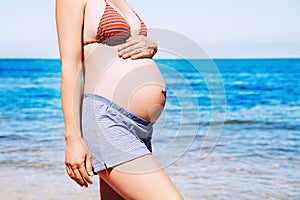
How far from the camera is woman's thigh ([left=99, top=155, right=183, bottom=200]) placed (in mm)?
2129

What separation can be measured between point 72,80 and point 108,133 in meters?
0.28

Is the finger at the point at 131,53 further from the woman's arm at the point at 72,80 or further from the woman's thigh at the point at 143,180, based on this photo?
the woman's thigh at the point at 143,180

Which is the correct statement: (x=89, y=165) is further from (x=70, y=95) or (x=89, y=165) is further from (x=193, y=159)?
(x=193, y=159)

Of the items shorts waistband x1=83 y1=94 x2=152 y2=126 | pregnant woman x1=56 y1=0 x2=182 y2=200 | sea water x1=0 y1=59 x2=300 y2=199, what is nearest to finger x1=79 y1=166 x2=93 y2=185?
pregnant woman x1=56 y1=0 x2=182 y2=200

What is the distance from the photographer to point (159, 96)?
247 cm

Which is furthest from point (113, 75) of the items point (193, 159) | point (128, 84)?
point (193, 159)

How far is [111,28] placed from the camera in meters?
2.27

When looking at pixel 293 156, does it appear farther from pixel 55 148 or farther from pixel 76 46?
pixel 76 46

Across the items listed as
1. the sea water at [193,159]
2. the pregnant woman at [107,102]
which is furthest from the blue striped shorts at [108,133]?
the sea water at [193,159]

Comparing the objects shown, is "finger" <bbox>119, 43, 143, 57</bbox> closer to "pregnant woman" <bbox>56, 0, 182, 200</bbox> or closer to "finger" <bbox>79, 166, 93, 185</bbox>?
"pregnant woman" <bbox>56, 0, 182, 200</bbox>

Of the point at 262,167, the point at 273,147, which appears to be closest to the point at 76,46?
the point at 262,167

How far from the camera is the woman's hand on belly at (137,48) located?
232 cm

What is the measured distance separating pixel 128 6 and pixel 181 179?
9.72 feet

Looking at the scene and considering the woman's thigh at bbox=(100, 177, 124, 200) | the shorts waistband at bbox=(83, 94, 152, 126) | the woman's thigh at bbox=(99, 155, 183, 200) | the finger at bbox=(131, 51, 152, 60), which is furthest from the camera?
the woman's thigh at bbox=(100, 177, 124, 200)
